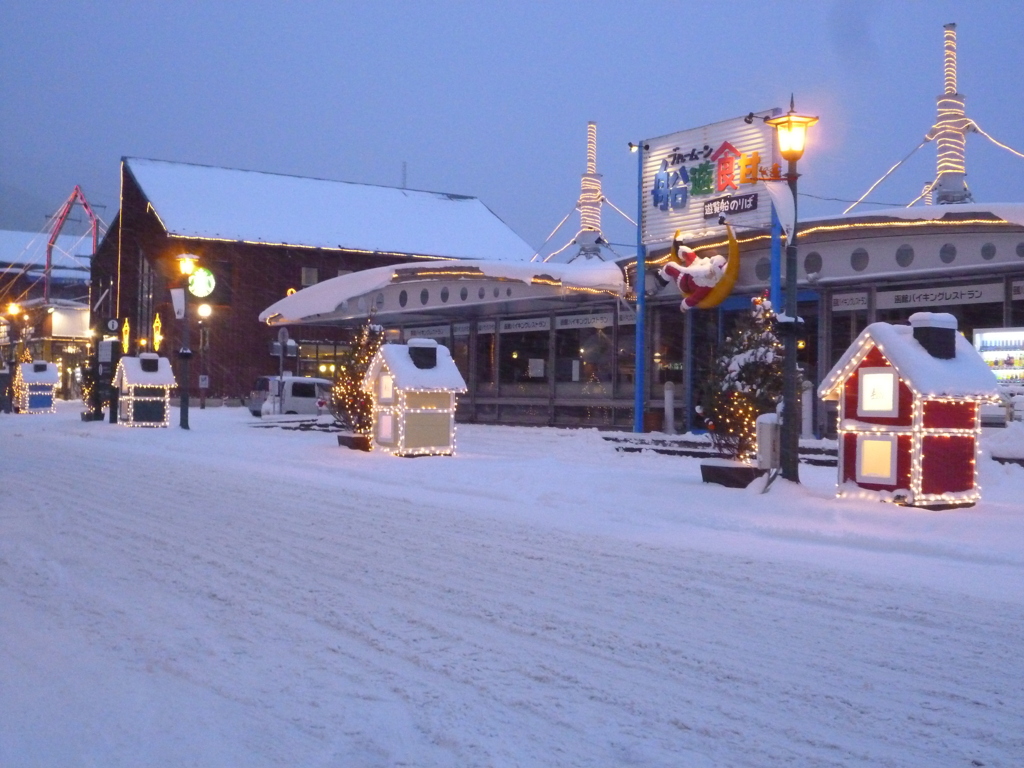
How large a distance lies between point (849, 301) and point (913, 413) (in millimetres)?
10990

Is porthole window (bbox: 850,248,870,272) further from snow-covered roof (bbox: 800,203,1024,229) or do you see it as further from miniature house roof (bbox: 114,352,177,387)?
miniature house roof (bbox: 114,352,177,387)

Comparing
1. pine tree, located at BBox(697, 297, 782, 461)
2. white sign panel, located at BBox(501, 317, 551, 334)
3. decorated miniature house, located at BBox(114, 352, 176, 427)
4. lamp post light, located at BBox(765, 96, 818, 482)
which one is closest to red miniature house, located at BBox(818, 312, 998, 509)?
lamp post light, located at BBox(765, 96, 818, 482)

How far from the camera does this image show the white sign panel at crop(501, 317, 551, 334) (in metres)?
31.8

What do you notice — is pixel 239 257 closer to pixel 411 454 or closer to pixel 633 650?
pixel 411 454

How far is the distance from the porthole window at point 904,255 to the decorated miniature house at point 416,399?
8.94m

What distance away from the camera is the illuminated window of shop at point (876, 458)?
42.1 feet

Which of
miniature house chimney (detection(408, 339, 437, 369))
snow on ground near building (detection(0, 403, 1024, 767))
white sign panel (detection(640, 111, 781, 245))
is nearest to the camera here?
snow on ground near building (detection(0, 403, 1024, 767))

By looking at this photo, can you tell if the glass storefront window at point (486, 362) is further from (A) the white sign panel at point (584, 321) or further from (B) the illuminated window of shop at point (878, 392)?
(B) the illuminated window of shop at point (878, 392)

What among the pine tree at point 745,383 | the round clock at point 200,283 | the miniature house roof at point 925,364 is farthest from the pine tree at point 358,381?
the miniature house roof at point 925,364

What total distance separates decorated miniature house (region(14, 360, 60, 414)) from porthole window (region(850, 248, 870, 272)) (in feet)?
120

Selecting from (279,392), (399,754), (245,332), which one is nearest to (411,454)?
(399,754)

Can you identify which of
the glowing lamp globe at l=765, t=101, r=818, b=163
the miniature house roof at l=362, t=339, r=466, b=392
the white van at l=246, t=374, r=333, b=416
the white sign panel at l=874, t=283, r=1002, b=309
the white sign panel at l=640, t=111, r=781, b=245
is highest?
the white sign panel at l=640, t=111, r=781, b=245

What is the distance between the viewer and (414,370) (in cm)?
2086

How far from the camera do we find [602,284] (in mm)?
27125
